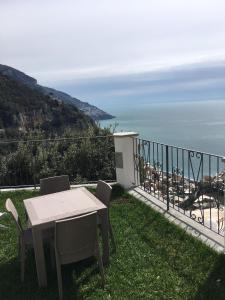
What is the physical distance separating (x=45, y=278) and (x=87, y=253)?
0.63m

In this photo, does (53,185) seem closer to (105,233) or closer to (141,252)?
(105,233)

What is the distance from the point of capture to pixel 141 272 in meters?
4.64

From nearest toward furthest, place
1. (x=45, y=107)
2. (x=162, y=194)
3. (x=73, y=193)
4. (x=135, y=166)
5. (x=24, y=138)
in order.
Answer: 1. (x=73, y=193)
2. (x=162, y=194)
3. (x=135, y=166)
4. (x=24, y=138)
5. (x=45, y=107)

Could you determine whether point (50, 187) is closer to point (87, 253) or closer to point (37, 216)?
point (37, 216)

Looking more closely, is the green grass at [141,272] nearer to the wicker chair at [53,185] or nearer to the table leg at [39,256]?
the table leg at [39,256]

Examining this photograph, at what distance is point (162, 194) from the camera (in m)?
7.46

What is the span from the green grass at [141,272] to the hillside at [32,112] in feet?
20.6

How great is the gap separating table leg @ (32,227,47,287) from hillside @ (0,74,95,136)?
7.24m

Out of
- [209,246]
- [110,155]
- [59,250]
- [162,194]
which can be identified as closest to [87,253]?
[59,250]

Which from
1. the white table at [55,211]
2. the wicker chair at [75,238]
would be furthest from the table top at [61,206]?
the wicker chair at [75,238]

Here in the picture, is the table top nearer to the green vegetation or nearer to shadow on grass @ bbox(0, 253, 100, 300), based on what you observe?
shadow on grass @ bbox(0, 253, 100, 300)

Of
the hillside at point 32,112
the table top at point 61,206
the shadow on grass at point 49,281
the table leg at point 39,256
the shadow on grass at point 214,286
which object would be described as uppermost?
the hillside at point 32,112

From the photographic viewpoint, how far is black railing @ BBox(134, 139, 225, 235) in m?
6.31

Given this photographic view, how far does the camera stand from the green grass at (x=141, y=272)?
421 cm
